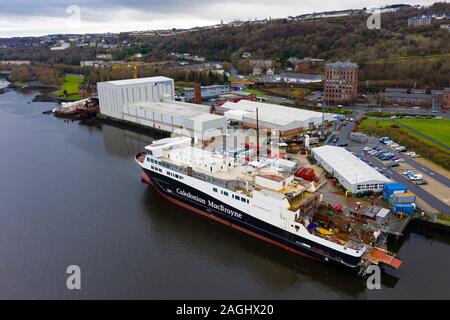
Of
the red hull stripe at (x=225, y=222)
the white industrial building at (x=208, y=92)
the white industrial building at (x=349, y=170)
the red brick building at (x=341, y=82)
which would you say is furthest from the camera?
the white industrial building at (x=208, y=92)

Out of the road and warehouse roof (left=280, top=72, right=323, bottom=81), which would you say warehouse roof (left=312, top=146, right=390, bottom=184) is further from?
warehouse roof (left=280, top=72, right=323, bottom=81)

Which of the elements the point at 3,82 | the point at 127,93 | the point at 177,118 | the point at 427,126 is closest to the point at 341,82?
the point at 427,126

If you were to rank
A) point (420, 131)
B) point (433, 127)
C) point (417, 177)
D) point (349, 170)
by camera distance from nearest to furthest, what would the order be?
point (417, 177) < point (349, 170) < point (420, 131) < point (433, 127)

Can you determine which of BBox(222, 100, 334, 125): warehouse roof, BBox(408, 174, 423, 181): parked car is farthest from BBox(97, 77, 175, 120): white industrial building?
BBox(408, 174, 423, 181): parked car

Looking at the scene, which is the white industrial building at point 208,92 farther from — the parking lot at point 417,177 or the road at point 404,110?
the parking lot at point 417,177

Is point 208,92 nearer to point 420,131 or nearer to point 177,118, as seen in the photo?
point 177,118

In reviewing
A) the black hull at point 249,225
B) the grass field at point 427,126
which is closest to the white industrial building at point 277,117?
the grass field at point 427,126
